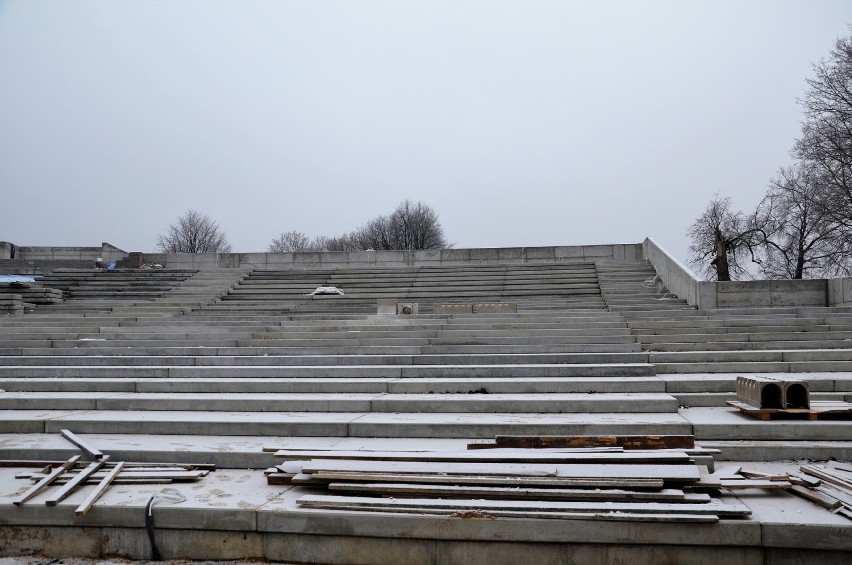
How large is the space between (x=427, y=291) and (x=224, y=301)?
21.5 feet

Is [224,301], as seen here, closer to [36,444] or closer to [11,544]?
[36,444]

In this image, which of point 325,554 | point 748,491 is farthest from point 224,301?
point 748,491

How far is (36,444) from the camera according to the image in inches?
284

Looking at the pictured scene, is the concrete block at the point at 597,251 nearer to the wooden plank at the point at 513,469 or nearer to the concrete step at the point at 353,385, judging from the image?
the concrete step at the point at 353,385

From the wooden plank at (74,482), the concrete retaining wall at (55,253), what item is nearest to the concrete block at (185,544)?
the wooden plank at (74,482)

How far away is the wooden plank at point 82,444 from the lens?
257 inches

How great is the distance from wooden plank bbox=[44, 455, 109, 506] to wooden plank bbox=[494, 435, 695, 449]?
3932mm

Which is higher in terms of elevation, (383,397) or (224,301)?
(224,301)

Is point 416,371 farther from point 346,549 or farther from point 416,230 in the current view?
point 416,230

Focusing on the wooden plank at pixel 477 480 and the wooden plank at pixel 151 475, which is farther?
the wooden plank at pixel 151 475

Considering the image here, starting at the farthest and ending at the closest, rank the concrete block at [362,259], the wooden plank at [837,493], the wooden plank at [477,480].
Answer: the concrete block at [362,259], the wooden plank at [477,480], the wooden plank at [837,493]

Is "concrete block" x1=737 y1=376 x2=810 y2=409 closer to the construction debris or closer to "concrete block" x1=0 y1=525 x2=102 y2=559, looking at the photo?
the construction debris

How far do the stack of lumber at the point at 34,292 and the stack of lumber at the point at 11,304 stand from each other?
1.70 feet

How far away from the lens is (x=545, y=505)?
16.2 ft
